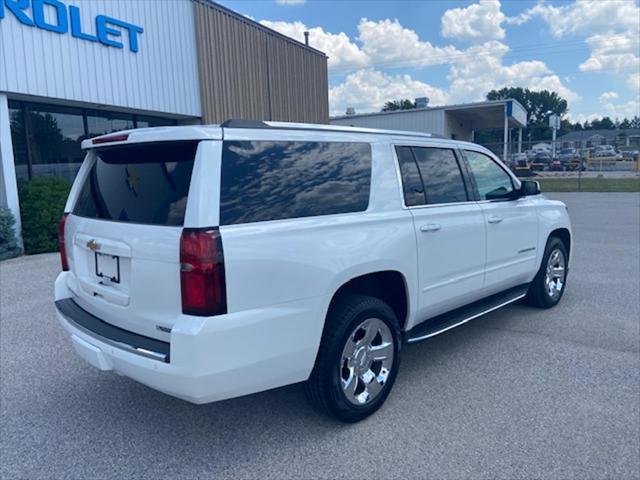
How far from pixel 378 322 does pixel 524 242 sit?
2341mm

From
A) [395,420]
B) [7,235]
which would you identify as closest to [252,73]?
[7,235]

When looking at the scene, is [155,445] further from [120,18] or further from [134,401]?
[120,18]

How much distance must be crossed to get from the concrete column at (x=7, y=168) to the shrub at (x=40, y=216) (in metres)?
0.14

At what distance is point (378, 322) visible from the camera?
11.3 feet

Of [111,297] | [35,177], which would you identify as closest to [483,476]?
[111,297]

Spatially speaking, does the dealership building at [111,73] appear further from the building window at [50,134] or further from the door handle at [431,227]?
the door handle at [431,227]

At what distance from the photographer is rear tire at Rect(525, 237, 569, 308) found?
5.49 metres

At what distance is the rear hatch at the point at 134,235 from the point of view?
268 cm

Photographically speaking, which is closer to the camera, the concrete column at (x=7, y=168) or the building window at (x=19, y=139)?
the concrete column at (x=7, y=168)

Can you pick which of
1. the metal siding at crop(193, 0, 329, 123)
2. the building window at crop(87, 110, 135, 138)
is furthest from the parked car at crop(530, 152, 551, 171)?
the building window at crop(87, 110, 135, 138)

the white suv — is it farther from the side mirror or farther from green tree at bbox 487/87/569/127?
green tree at bbox 487/87/569/127

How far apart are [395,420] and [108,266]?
2094 mm

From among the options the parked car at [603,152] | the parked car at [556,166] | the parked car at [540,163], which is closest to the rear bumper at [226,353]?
the parked car at [540,163]

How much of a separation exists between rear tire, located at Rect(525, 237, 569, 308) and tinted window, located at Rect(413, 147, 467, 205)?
1.74 m
